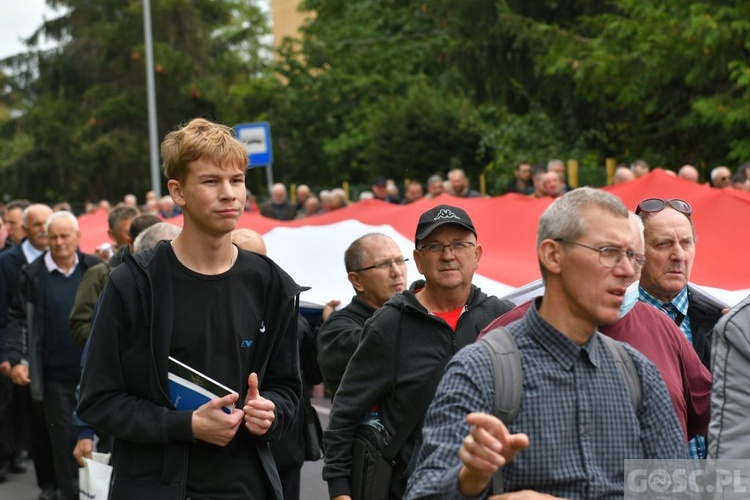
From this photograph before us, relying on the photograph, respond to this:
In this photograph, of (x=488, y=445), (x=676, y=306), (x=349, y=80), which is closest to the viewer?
(x=488, y=445)

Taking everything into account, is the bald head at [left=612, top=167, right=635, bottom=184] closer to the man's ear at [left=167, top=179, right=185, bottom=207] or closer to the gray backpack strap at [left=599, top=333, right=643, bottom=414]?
the man's ear at [left=167, top=179, right=185, bottom=207]

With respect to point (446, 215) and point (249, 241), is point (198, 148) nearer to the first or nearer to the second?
point (446, 215)

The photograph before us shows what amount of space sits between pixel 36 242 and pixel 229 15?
39483 millimetres

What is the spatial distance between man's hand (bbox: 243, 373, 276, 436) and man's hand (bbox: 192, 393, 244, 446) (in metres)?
0.03

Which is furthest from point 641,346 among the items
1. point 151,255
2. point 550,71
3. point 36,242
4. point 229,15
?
point 229,15

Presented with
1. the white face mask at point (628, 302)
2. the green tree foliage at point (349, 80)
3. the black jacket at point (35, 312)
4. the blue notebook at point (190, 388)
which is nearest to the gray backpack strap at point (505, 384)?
the white face mask at point (628, 302)

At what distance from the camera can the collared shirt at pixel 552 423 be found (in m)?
3.16

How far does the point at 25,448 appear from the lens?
35.9 ft

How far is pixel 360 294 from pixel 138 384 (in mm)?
2144

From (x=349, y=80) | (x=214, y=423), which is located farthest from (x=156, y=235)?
(x=349, y=80)

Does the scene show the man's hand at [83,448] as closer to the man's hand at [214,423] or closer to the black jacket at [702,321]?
the man's hand at [214,423]

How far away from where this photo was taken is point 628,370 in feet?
11.0

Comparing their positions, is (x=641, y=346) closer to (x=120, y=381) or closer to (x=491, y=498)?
(x=491, y=498)

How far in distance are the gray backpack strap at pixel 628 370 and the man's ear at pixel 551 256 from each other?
0.24m
